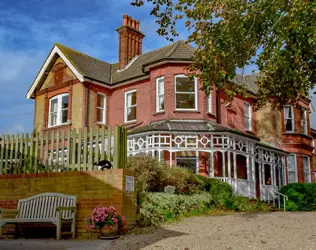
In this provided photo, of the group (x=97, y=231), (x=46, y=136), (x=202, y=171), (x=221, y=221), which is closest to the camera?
(x=97, y=231)

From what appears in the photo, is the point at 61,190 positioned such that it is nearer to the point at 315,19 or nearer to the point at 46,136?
the point at 46,136

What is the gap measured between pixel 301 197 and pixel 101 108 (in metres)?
12.4

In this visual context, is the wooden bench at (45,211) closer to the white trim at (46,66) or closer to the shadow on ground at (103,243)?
the shadow on ground at (103,243)

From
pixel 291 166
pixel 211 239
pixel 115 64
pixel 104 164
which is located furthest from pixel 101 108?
pixel 211 239

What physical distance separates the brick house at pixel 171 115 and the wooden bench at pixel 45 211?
880 cm

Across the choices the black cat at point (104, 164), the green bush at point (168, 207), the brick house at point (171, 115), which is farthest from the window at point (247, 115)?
the black cat at point (104, 164)

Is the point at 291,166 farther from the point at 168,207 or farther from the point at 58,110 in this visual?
the point at 168,207

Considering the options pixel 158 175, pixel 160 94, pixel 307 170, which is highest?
pixel 160 94

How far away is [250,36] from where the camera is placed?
10930 mm

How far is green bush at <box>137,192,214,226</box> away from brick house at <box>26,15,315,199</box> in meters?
4.22

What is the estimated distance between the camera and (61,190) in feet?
32.7

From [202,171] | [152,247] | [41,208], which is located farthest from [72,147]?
[202,171]

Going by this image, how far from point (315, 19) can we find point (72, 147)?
6.94 metres

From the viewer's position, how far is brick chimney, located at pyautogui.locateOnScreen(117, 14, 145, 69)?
25234 millimetres
